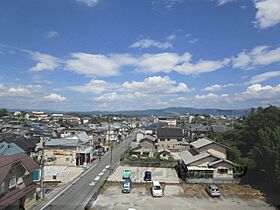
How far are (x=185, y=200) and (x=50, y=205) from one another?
9.97m

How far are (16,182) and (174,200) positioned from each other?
37.2 ft

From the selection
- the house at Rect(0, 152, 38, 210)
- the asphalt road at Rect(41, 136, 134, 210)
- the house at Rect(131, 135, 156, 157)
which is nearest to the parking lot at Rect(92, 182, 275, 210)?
the asphalt road at Rect(41, 136, 134, 210)

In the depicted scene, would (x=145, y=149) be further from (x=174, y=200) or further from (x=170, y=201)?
(x=170, y=201)

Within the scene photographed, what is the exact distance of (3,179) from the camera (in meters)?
16.5

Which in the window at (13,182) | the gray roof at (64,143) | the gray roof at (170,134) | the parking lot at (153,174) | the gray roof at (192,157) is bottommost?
the parking lot at (153,174)

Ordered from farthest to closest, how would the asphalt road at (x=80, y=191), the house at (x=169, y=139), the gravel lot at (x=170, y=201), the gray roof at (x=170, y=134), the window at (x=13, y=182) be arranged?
the gray roof at (x=170, y=134) < the house at (x=169, y=139) < the asphalt road at (x=80, y=191) < the gravel lot at (x=170, y=201) < the window at (x=13, y=182)

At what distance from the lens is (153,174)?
3322 cm

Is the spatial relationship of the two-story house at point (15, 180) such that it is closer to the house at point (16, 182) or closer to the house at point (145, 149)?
the house at point (16, 182)

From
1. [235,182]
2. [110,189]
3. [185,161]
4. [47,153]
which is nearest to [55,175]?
[110,189]

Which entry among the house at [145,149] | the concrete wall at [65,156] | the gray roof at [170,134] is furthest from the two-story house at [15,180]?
the gray roof at [170,134]

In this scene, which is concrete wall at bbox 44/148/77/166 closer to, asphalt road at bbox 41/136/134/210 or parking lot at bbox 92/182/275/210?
asphalt road at bbox 41/136/134/210

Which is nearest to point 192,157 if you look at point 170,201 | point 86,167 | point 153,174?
point 153,174

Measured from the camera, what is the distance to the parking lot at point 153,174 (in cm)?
3037

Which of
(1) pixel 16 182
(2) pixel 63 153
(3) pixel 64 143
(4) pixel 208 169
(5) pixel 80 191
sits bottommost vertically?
(5) pixel 80 191
